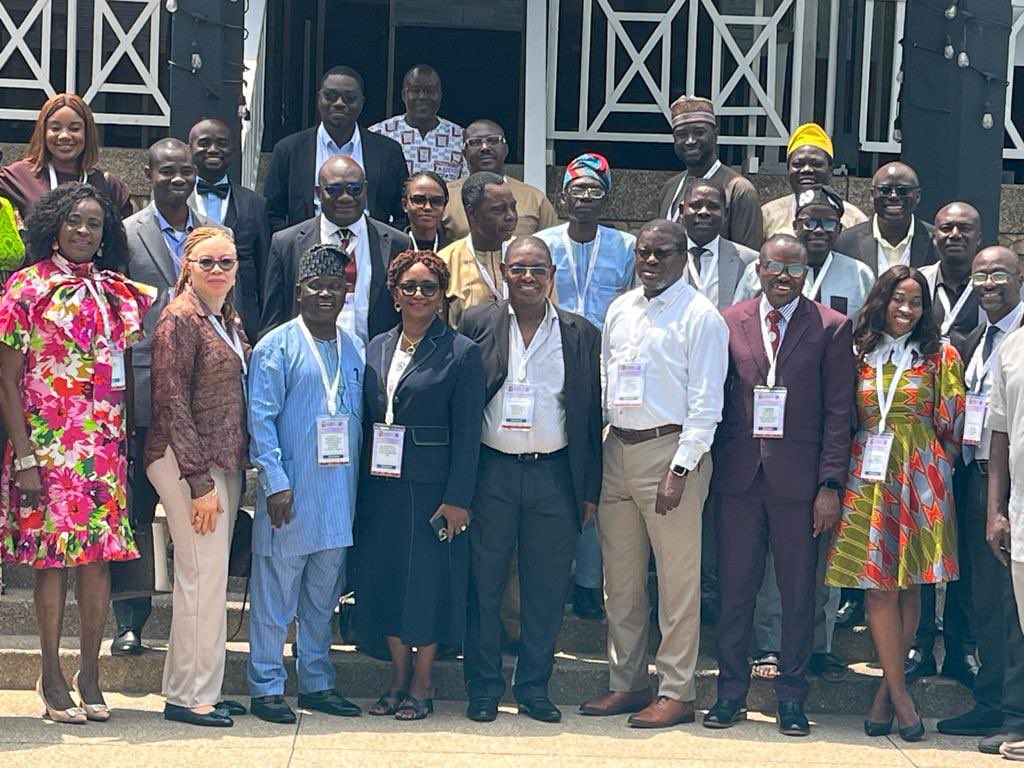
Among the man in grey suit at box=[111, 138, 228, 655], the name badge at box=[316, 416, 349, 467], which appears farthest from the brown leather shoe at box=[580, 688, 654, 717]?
the man in grey suit at box=[111, 138, 228, 655]

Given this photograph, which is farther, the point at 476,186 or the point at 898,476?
the point at 476,186

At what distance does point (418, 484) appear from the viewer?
815 cm

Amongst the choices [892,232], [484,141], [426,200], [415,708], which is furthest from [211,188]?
[892,232]

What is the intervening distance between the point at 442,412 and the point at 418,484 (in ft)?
1.08

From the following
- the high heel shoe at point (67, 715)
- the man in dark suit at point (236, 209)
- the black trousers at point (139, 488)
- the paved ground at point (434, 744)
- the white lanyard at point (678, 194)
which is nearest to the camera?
the paved ground at point (434, 744)

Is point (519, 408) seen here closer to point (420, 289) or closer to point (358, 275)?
point (420, 289)

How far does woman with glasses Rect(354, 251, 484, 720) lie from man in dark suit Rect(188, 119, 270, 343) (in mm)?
1025

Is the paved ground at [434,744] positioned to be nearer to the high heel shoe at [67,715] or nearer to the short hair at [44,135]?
the high heel shoe at [67,715]

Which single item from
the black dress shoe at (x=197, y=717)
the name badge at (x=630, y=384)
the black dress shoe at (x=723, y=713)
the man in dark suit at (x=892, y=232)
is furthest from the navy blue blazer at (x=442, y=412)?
the man in dark suit at (x=892, y=232)

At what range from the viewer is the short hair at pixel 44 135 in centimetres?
866

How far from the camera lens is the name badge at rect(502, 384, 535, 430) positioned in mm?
8180

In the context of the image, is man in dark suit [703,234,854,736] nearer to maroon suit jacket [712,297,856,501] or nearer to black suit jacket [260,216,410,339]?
maroon suit jacket [712,297,856,501]

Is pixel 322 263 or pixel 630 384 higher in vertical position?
pixel 322 263

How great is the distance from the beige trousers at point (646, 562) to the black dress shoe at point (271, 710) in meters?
1.46
